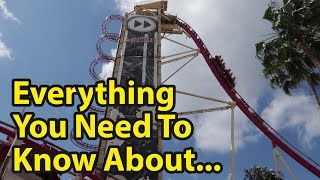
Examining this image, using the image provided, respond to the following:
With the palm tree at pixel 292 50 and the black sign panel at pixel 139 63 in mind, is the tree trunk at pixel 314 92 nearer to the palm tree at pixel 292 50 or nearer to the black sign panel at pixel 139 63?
the palm tree at pixel 292 50

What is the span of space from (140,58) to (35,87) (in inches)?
816

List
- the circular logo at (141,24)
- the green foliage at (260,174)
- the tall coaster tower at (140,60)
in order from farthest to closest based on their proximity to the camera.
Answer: the circular logo at (141,24), the tall coaster tower at (140,60), the green foliage at (260,174)

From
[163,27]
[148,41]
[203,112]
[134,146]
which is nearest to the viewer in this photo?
[134,146]

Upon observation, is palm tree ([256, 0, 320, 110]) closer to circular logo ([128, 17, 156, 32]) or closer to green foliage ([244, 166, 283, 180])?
green foliage ([244, 166, 283, 180])

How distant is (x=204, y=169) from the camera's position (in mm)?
21406

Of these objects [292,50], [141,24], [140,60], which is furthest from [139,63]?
[292,50]

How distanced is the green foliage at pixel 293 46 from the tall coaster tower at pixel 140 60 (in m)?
11.3

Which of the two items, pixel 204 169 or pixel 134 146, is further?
pixel 134 146

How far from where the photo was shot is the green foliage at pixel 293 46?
25312 millimetres

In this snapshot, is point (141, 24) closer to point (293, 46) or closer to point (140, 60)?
point (140, 60)

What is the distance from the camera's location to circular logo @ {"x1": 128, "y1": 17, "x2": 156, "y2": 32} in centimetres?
4509

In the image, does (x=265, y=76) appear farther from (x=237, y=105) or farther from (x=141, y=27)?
(x=141, y=27)

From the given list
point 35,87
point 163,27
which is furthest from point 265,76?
point 163,27

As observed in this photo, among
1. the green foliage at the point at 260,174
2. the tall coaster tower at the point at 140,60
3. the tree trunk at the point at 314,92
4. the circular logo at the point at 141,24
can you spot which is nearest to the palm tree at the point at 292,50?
the tree trunk at the point at 314,92
